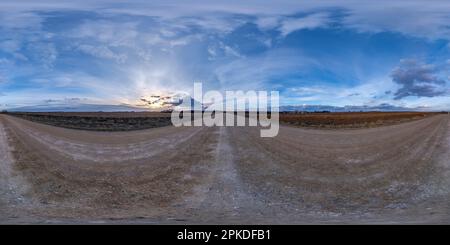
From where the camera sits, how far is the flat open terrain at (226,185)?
40.3 ft

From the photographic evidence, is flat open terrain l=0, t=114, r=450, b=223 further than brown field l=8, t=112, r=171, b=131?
No

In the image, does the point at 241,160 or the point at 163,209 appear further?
the point at 241,160

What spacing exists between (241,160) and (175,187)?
633 cm

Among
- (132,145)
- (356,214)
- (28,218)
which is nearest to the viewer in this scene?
(28,218)

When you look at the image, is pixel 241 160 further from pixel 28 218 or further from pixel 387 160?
pixel 28 218

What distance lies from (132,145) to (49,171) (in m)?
10.4

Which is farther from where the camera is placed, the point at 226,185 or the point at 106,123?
the point at 106,123

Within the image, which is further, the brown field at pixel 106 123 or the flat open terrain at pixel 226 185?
the brown field at pixel 106 123

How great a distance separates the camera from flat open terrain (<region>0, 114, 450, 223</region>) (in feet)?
40.3

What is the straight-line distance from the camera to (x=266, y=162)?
21438 mm

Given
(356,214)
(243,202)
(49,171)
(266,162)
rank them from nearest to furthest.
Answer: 1. (356,214)
2. (243,202)
3. (49,171)
4. (266,162)

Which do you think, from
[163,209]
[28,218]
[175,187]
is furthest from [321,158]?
[28,218]

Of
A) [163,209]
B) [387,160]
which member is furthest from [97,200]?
[387,160]

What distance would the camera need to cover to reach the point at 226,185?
15.9m
